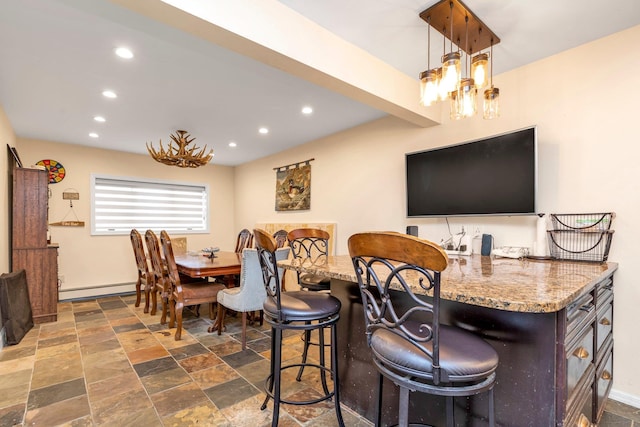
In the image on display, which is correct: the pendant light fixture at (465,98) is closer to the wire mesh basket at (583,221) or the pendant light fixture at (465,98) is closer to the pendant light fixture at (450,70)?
the pendant light fixture at (450,70)

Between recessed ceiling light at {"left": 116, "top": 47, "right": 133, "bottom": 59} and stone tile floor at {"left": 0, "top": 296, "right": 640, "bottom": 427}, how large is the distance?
248 cm

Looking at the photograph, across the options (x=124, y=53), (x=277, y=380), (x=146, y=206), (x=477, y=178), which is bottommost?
(x=277, y=380)

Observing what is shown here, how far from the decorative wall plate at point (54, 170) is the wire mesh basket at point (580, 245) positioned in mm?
6423

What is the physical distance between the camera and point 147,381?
2.36 meters

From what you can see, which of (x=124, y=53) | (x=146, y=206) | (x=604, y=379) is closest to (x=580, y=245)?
(x=604, y=379)

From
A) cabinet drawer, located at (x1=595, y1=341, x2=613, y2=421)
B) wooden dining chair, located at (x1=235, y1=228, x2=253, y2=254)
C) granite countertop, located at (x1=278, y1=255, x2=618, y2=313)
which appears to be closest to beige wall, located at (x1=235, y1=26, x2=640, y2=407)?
cabinet drawer, located at (x1=595, y1=341, x2=613, y2=421)

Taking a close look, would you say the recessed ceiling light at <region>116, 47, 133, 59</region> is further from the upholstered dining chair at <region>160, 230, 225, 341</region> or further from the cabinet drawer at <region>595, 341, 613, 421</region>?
the cabinet drawer at <region>595, 341, 613, 421</region>

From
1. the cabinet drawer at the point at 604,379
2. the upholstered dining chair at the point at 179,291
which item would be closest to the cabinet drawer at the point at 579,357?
the cabinet drawer at the point at 604,379

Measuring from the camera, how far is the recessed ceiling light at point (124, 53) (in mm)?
2324

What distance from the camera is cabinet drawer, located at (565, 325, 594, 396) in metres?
1.25

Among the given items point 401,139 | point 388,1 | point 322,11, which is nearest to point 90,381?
point 322,11

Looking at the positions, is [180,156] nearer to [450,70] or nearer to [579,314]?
[450,70]

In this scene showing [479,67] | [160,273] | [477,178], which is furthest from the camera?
[160,273]

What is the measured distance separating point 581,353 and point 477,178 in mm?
1615
